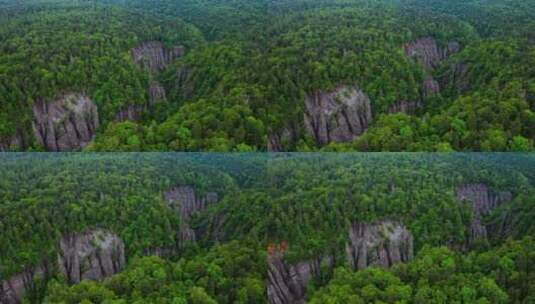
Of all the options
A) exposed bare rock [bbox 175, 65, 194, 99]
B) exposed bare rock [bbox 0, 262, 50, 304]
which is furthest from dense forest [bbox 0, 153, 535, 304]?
exposed bare rock [bbox 175, 65, 194, 99]

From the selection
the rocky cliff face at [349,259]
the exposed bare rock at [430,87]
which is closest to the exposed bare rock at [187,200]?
the rocky cliff face at [349,259]

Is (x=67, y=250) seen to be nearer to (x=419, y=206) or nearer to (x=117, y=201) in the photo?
(x=117, y=201)

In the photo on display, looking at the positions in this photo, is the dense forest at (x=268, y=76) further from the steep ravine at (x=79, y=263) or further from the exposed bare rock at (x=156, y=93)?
the steep ravine at (x=79, y=263)

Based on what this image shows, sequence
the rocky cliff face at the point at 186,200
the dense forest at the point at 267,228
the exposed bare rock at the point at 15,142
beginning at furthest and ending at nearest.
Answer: the rocky cliff face at the point at 186,200
the dense forest at the point at 267,228
the exposed bare rock at the point at 15,142

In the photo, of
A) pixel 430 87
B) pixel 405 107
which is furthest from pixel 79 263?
pixel 430 87

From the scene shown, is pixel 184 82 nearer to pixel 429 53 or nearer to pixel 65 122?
pixel 65 122

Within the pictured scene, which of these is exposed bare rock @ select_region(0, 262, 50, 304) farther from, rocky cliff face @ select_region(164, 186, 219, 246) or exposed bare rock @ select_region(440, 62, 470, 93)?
exposed bare rock @ select_region(440, 62, 470, 93)
